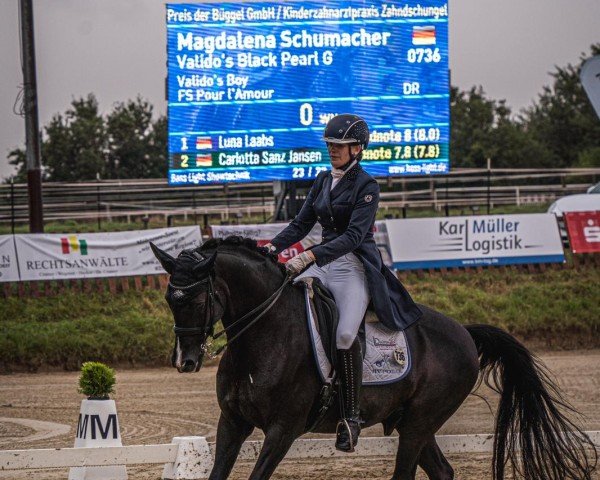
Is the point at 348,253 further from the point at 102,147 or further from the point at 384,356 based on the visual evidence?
the point at 102,147

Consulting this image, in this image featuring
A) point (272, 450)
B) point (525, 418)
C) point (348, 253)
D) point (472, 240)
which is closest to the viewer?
point (272, 450)

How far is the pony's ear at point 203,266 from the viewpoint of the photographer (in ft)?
21.3

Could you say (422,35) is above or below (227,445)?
above

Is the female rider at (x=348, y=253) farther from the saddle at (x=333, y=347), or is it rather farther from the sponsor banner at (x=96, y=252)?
the sponsor banner at (x=96, y=252)

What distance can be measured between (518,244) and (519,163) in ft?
78.5

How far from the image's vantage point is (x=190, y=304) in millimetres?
6488

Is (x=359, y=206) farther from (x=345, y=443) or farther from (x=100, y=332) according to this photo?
(x=100, y=332)

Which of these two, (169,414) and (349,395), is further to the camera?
(169,414)

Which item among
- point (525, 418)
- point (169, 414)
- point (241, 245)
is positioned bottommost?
point (169, 414)

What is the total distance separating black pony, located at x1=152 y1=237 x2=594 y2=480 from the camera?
6.57 m

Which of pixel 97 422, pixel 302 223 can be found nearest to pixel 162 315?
pixel 97 422

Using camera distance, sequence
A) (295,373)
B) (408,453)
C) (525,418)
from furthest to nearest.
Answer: (525,418)
(408,453)
(295,373)

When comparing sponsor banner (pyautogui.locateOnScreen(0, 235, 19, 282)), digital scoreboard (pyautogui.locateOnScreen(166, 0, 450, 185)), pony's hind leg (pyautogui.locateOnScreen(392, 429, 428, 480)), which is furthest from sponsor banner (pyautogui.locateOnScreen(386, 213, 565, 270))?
pony's hind leg (pyautogui.locateOnScreen(392, 429, 428, 480))

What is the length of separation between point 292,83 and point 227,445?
44.1ft
